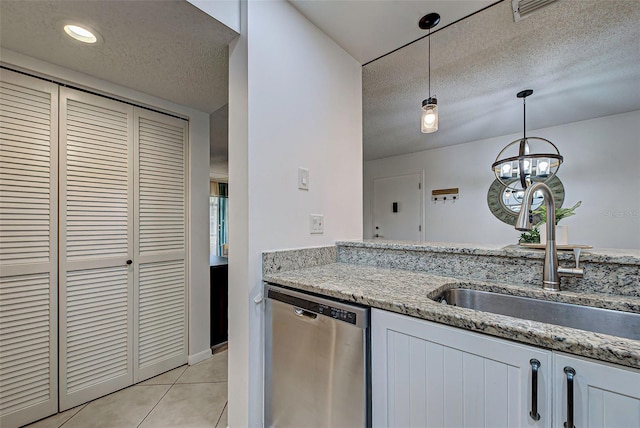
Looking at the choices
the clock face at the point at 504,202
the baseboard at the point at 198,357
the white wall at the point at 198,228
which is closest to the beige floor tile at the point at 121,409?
the baseboard at the point at 198,357

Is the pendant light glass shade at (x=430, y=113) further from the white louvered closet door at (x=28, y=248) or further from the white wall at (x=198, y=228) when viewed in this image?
A: the white louvered closet door at (x=28, y=248)

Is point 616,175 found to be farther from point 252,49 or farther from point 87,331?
point 87,331

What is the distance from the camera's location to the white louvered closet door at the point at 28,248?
1483 millimetres

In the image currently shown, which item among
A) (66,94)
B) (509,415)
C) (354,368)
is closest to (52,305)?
(66,94)

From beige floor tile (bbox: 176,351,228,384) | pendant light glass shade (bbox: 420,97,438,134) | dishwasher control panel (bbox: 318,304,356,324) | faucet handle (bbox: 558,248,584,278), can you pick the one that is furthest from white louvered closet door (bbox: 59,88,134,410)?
faucet handle (bbox: 558,248,584,278)

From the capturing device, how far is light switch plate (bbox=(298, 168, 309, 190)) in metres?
Answer: 1.54

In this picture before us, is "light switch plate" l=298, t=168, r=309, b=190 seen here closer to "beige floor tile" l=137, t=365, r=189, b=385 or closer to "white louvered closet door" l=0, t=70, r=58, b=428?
"white louvered closet door" l=0, t=70, r=58, b=428

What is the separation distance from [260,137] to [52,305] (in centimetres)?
164

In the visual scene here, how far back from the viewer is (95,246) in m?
1.78

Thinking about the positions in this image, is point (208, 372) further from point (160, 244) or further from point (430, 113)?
point (430, 113)

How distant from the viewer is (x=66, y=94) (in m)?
1.68

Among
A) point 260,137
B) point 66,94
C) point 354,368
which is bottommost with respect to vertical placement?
point 354,368

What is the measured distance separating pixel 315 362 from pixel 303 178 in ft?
3.10

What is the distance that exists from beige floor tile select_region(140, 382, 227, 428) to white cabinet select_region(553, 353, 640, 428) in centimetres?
168
